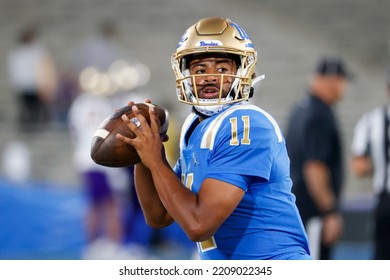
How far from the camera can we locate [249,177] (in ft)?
9.06

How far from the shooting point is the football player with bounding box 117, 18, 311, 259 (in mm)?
2719

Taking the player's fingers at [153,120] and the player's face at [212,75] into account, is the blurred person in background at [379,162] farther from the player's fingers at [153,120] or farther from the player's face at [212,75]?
the player's fingers at [153,120]

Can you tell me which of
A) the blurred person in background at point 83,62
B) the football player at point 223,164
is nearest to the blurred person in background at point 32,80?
the blurred person in background at point 83,62

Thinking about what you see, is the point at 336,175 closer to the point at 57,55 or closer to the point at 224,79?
the point at 224,79

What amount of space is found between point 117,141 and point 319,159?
119 inches

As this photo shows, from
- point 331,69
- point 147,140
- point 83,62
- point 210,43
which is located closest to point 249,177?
point 147,140

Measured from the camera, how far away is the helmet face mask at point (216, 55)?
9.43 feet

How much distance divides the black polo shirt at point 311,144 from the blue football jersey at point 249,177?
2808 mm

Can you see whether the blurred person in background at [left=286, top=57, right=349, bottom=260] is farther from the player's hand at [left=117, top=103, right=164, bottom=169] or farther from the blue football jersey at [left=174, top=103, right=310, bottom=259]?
the player's hand at [left=117, top=103, right=164, bottom=169]

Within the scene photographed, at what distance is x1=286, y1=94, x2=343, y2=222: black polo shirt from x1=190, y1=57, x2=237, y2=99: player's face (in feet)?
9.28

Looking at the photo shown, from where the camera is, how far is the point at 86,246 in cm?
780

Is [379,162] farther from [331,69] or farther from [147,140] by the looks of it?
[147,140]

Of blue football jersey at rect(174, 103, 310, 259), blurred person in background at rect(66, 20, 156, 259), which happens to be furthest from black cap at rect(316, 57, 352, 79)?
blue football jersey at rect(174, 103, 310, 259)
